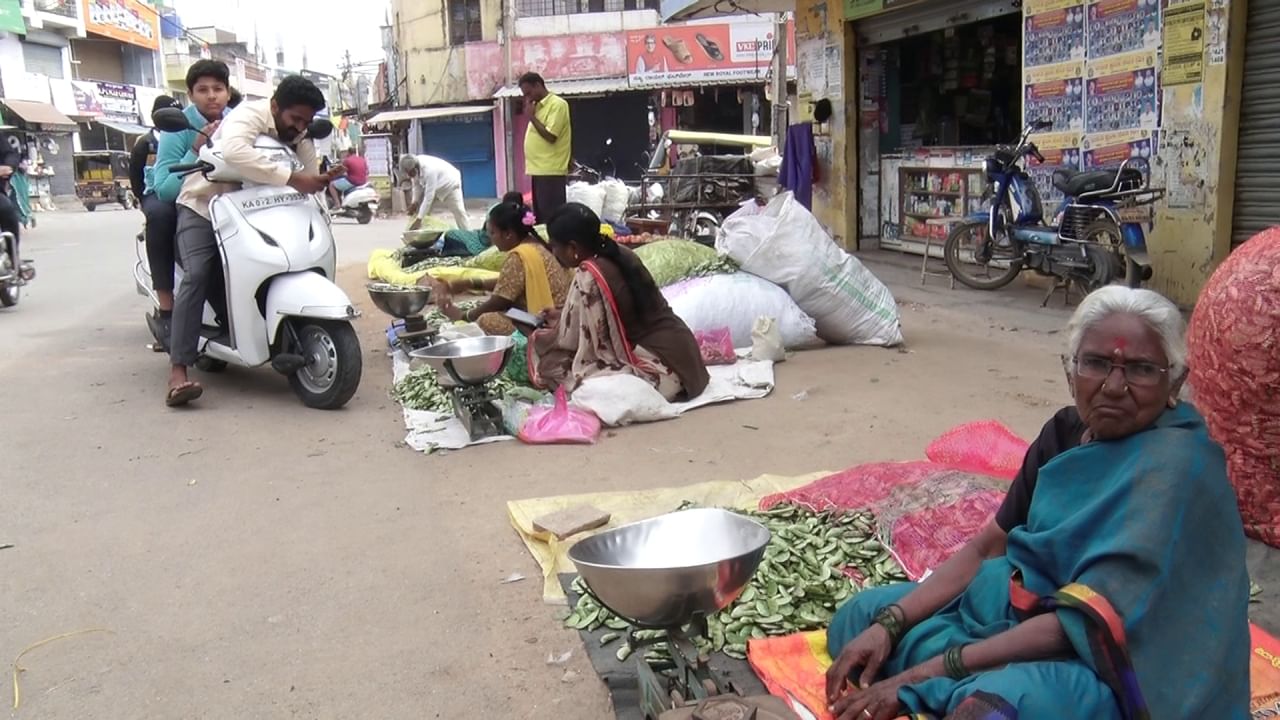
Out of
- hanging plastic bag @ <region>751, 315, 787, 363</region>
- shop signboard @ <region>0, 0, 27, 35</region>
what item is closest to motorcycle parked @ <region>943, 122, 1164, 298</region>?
hanging plastic bag @ <region>751, 315, 787, 363</region>

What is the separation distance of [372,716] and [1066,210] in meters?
6.49

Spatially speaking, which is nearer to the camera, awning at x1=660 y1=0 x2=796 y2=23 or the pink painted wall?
awning at x1=660 y1=0 x2=796 y2=23

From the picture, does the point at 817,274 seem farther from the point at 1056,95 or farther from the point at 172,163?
the point at 172,163

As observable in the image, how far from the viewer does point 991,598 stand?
2.05 m

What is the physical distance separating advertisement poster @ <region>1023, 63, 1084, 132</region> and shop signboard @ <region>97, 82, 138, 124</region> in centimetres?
3696

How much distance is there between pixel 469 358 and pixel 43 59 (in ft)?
120

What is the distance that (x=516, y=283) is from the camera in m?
5.54

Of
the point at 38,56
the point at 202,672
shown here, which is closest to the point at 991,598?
the point at 202,672

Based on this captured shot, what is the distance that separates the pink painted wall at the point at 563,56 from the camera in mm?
26312

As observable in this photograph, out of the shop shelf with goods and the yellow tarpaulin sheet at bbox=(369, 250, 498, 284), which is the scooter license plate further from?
the yellow tarpaulin sheet at bbox=(369, 250, 498, 284)

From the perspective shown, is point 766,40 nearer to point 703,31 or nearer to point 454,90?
point 703,31

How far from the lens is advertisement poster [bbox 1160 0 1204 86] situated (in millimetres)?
6590

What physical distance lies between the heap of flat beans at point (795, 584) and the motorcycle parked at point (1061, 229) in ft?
14.6

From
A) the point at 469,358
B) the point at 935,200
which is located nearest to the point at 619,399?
the point at 469,358
